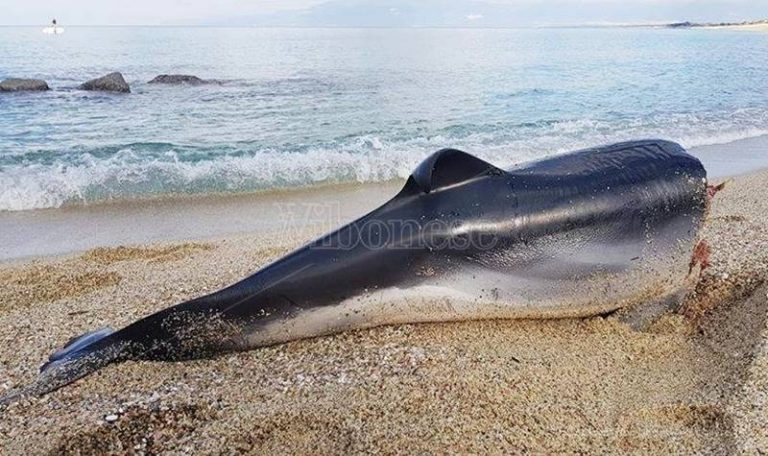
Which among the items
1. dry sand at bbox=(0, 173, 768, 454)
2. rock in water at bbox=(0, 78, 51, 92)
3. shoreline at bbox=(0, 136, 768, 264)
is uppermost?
rock in water at bbox=(0, 78, 51, 92)

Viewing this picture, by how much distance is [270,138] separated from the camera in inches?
560

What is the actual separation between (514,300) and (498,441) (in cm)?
117

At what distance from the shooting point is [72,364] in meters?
3.71

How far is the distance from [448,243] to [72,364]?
2344 millimetres

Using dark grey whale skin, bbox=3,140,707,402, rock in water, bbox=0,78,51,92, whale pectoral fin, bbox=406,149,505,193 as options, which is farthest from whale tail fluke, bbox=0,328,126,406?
rock in water, bbox=0,78,51,92

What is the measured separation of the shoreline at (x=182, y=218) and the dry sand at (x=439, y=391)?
3061 mm

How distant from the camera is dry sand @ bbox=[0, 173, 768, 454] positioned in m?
3.09

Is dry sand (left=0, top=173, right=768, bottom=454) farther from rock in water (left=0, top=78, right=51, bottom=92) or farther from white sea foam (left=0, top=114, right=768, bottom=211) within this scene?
rock in water (left=0, top=78, right=51, bottom=92)

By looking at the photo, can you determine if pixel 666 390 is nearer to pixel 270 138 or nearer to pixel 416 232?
pixel 416 232

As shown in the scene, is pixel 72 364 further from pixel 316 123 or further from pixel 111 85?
pixel 111 85

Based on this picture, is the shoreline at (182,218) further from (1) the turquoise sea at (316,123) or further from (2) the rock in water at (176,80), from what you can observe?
(2) the rock in water at (176,80)

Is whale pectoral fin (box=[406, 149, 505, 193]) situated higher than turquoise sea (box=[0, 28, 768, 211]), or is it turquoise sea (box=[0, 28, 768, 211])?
whale pectoral fin (box=[406, 149, 505, 193])

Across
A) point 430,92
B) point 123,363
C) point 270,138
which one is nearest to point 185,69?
point 430,92

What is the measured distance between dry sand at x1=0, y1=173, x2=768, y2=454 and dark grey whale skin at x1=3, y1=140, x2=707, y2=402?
201 millimetres
